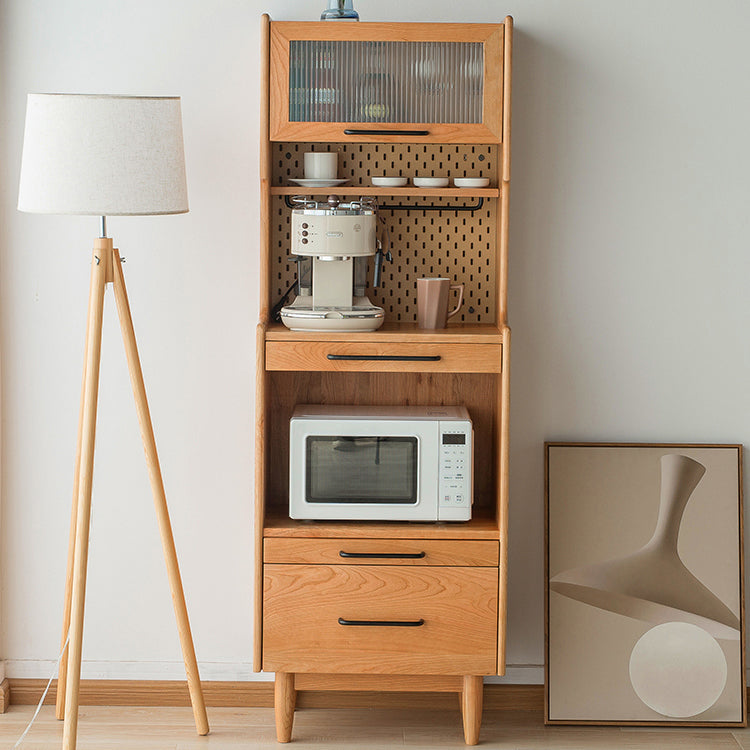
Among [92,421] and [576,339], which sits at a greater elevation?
[576,339]

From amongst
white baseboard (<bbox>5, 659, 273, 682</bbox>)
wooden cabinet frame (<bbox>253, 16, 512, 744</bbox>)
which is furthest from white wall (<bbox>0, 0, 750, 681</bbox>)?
wooden cabinet frame (<bbox>253, 16, 512, 744</bbox>)

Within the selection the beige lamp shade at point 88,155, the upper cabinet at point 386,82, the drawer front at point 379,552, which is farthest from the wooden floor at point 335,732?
the upper cabinet at point 386,82

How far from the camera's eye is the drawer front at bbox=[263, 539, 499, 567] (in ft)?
8.46

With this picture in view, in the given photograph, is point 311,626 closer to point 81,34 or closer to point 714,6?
point 81,34

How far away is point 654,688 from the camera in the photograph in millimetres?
2844

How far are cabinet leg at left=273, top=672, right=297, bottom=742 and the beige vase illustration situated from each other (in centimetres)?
81

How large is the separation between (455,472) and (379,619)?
0.44m

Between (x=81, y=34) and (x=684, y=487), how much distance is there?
2163 mm

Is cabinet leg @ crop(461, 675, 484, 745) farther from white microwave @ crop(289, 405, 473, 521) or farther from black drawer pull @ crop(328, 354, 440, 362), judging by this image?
black drawer pull @ crop(328, 354, 440, 362)

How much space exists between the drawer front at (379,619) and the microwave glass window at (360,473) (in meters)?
0.19

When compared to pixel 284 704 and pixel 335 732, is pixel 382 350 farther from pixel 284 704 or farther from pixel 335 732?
pixel 335 732

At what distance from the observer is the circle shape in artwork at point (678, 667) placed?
2.84m

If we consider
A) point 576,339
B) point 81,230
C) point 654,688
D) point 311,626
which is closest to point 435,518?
point 311,626

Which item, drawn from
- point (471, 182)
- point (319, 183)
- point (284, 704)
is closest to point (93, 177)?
point (319, 183)
